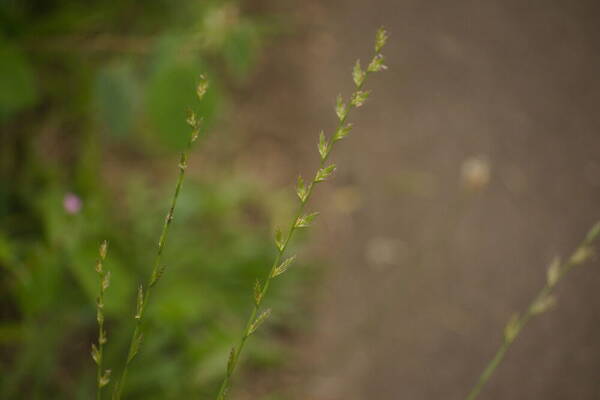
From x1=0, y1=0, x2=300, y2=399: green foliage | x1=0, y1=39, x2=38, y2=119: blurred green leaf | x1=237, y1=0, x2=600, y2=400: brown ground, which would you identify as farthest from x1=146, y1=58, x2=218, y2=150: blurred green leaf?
x1=237, y1=0, x2=600, y2=400: brown ground

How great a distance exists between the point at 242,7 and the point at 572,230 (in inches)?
64.6

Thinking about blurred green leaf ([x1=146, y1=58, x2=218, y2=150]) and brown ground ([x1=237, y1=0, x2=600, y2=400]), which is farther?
brown ground ([x1=237, y1=0, x2=600, y2=400])

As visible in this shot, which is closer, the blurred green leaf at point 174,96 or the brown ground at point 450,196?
the blurred green leaf at point 174,96

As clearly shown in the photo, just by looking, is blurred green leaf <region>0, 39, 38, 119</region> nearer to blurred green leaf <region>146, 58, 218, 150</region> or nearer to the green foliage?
the green foliage

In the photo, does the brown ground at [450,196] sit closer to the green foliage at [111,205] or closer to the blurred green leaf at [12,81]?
the green foliage at [111,205]

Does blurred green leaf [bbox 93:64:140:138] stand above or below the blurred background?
above

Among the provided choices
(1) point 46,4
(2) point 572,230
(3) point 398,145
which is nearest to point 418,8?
(3) point 398,145

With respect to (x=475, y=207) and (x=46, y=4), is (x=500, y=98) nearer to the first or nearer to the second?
(x=475, y=207)

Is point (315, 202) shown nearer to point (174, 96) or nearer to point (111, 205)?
point (111, 205)

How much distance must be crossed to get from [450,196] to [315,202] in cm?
46

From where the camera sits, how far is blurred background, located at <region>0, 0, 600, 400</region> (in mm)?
1407

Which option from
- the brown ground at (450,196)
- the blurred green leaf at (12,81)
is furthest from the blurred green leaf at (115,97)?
the brown ground at (450,196)

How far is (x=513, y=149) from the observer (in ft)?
5.91

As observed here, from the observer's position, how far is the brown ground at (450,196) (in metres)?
1.47
